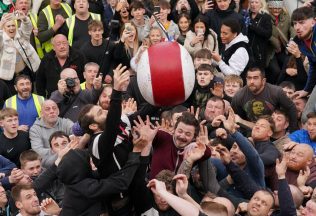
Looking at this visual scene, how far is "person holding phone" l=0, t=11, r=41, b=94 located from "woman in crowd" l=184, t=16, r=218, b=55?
85.8 inches

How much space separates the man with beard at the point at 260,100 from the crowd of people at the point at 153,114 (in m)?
0.01

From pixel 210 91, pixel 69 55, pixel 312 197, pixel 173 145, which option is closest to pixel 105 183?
pixel 173 145

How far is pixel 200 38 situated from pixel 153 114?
3815mm

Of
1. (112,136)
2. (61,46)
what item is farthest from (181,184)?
(61,46)

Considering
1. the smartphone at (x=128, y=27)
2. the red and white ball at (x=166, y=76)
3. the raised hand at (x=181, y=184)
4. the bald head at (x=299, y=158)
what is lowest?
the bald head at (x=299, y=158)

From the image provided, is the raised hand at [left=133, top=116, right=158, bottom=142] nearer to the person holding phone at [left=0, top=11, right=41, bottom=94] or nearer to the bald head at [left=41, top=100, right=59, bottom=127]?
the bald head at [left=41, top=100, right=59, bottom=127]

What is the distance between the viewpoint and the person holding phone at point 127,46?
15539 millimetres

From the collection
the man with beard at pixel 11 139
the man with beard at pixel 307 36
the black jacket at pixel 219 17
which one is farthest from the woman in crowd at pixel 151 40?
the man with beard at pixel 11 139

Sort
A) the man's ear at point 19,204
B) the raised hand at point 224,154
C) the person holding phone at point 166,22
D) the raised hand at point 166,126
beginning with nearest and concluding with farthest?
the man's ear at point 19,204
the raised hand at point 224,154
the raised hand at point 166,126
the person holding phone at point 166,22

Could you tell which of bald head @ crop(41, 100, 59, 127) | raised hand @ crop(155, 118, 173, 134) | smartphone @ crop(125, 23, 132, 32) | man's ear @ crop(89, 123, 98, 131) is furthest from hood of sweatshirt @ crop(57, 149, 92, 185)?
smartphone @ crop(125, 23, 132, 32)

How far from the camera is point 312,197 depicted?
11.2 metres

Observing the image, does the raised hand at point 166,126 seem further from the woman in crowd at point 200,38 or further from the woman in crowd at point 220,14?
the woman in crowd at point 220,14

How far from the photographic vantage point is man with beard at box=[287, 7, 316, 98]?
14188 millimetres

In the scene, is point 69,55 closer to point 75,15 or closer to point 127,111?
point 75,15
